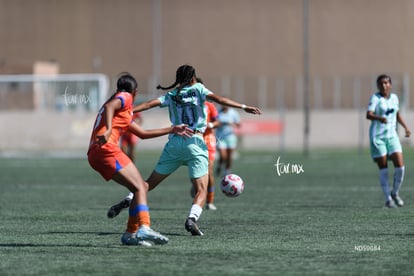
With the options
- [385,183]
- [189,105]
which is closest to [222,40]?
[385,183]

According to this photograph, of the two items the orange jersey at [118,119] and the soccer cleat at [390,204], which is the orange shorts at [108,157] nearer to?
the orange jersey at [118,119]

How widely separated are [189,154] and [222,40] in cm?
5460

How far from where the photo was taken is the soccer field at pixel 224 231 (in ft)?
34.3

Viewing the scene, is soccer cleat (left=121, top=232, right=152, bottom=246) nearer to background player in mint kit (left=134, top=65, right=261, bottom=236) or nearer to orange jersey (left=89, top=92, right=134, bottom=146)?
orange jersey (left=89, top=92, right=134, bottom=146)

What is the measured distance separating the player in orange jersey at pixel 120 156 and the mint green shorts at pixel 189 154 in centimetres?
140

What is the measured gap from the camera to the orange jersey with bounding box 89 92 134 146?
39.4ft

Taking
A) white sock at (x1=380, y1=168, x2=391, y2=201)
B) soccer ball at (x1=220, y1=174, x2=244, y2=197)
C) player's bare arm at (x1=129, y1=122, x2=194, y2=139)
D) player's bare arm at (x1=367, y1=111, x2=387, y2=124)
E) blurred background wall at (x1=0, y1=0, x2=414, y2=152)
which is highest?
player's bare arm at (x1=129, y1=122, x2=194, y2=139)

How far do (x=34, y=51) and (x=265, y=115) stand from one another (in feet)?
70.1

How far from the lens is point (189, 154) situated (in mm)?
13500

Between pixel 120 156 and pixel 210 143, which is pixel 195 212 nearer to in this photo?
pixel 120 156

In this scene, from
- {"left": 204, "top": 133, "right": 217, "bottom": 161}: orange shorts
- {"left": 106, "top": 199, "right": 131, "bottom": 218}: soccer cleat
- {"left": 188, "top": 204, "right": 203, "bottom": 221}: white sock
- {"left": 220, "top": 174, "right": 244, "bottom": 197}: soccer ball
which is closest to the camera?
{"left": 188, "top": 204, "right": 203, "bottom": 221}: white sock

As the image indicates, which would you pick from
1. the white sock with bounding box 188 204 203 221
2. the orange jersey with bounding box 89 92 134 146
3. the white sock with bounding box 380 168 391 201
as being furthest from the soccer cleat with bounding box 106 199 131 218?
the white sock with bounding box 380 168 391 201

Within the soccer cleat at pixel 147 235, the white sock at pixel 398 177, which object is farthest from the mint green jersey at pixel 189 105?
the white sock at pixel 398 177

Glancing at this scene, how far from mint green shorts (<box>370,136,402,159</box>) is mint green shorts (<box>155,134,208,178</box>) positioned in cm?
579
